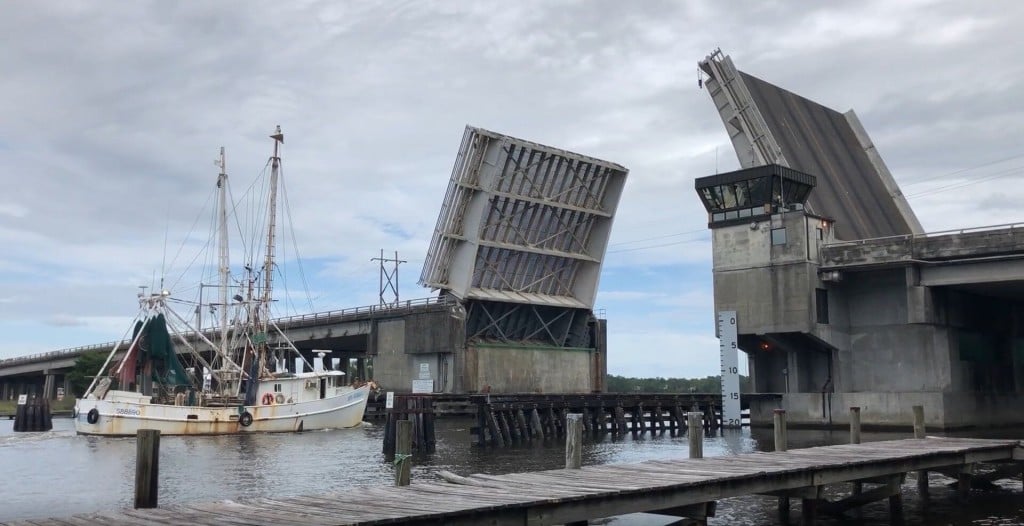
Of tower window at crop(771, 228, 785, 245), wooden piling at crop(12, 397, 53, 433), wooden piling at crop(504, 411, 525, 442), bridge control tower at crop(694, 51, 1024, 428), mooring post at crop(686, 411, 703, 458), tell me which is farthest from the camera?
wooden piling at crop(12, 397, 53, 433)

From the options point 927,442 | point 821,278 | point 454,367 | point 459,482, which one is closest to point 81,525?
point 459,482

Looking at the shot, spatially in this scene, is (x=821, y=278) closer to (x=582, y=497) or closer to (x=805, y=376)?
(x=805, y=376)

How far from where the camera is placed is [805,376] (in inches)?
1658

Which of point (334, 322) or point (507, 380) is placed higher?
point (334, 322)

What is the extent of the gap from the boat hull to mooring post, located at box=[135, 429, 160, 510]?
3082 cm

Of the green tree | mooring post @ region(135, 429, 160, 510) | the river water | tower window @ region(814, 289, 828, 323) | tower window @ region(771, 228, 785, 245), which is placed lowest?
the river water

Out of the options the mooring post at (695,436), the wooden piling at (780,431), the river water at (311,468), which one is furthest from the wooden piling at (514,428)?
the mooring post at (695,436)

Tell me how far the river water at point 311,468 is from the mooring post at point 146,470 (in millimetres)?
2476

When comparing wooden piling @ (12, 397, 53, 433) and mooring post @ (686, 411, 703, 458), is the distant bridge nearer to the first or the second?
wooden piling @ (12, 397, 53, 433)

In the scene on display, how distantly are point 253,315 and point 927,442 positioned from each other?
38.4 metres

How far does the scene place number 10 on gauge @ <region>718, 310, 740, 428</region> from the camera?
41000 millimetres

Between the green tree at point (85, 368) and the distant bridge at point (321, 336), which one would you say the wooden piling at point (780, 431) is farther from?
the green tree at point (85, 368)

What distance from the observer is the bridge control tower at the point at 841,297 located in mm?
38125

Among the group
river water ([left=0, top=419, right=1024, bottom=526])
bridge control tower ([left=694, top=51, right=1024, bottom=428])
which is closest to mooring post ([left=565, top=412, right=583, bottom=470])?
river water ([left=0, top=419, right=1024, bottom=526])
